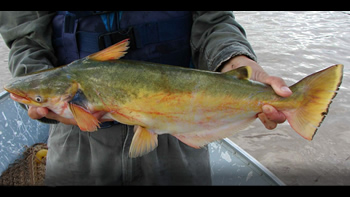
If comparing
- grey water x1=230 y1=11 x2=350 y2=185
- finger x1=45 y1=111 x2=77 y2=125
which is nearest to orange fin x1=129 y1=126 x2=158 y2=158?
finger x1=45 y1=111 x2=77 y2=125

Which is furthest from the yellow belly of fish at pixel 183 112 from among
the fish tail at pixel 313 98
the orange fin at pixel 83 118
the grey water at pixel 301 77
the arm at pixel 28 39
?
the grey water at pixel 301 77

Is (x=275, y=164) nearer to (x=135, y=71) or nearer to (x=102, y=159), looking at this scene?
(x=102, y=159)

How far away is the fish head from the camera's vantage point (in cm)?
164

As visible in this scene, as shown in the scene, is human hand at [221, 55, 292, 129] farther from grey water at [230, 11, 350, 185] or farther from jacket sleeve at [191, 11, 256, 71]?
grey water at [230, 11, 350, 185]

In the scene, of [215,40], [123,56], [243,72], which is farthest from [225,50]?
[123,56]

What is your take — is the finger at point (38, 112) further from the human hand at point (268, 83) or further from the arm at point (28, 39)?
the human hand at point (268, 83)

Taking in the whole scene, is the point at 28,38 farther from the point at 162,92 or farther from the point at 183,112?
the point at 183,112

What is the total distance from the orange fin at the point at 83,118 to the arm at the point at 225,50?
36.6 inches

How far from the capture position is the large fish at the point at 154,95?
1602 mm

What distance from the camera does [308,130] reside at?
163 centimetres

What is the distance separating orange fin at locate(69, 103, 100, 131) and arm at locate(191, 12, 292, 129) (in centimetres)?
93

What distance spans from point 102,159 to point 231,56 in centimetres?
120

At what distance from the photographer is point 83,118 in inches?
63.7

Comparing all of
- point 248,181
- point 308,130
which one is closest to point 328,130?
point 248,181
